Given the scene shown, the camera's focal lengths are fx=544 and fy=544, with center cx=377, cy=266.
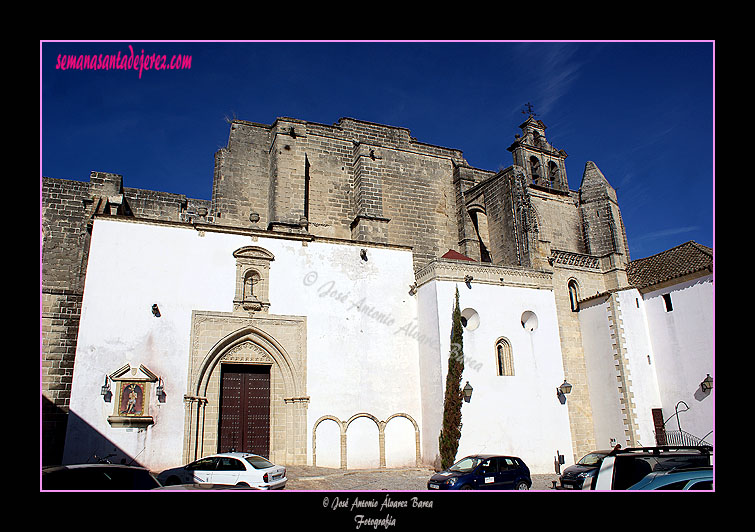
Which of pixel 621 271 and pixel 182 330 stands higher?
pixel 621 271

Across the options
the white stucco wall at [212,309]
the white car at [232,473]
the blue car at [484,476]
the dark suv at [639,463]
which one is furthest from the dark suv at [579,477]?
the white car at [232,473]

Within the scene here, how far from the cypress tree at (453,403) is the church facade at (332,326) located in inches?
9.8

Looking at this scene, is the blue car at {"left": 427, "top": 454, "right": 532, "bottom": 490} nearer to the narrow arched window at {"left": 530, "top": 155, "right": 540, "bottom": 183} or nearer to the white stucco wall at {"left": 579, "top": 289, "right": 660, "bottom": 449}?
the white stucco wall at {"left": 579, "top": 289, "right": 660, "bottom": 449}

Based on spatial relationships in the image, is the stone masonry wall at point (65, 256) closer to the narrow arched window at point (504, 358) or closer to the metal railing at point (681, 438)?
the narrow arched window at point (504, 358)

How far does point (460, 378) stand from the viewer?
52.2ft

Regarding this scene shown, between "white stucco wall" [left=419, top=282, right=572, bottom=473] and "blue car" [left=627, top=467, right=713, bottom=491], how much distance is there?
909cm

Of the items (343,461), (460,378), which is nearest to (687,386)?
A: (460,378)

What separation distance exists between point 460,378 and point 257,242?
7269mm

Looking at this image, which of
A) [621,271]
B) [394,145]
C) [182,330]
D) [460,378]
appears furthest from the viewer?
[394,145]

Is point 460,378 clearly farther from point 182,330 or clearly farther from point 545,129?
point 545,129

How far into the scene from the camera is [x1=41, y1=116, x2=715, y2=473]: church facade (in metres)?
14.2

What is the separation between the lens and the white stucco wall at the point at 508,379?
15961mm

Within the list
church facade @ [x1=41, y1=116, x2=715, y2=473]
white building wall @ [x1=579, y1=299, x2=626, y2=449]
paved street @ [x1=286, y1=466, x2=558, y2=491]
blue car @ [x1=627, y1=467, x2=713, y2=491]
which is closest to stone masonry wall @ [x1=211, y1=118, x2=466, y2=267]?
church facade @ [x1=41, y1=116, x2=715, y2=473]

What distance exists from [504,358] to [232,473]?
9262mm
